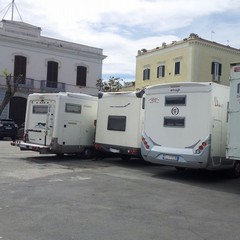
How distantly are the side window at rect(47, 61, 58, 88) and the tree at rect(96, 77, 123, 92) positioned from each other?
453 cm

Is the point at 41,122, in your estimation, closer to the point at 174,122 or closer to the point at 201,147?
the point at 174,122

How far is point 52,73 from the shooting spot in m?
40.3

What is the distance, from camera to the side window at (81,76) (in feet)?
137

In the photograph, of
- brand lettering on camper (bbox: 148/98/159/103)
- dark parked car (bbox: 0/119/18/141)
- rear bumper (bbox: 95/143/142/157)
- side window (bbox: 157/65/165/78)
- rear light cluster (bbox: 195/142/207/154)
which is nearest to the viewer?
rear light cluster (bbox: 195/142/207/154)

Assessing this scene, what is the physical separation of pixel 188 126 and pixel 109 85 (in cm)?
3209

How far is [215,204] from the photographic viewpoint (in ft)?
29.8

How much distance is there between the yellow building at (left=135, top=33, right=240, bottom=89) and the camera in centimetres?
3969

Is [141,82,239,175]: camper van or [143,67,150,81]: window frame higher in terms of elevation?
[143,67,150,81]: window frame

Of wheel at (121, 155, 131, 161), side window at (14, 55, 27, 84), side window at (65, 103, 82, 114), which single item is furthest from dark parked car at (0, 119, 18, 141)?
wheel at (121, 155, 131, 161)

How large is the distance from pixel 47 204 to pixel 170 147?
535 centimetres

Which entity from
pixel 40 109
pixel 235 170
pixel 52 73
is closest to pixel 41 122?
pixel 40 109

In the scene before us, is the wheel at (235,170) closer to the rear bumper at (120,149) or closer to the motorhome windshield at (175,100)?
the motorhome windshield at (175,100)

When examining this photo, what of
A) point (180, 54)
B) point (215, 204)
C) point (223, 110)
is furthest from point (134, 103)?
point (180, 54)

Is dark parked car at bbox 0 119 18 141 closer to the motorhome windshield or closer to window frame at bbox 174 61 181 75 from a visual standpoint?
window frame at bbox 174 61 181 75
